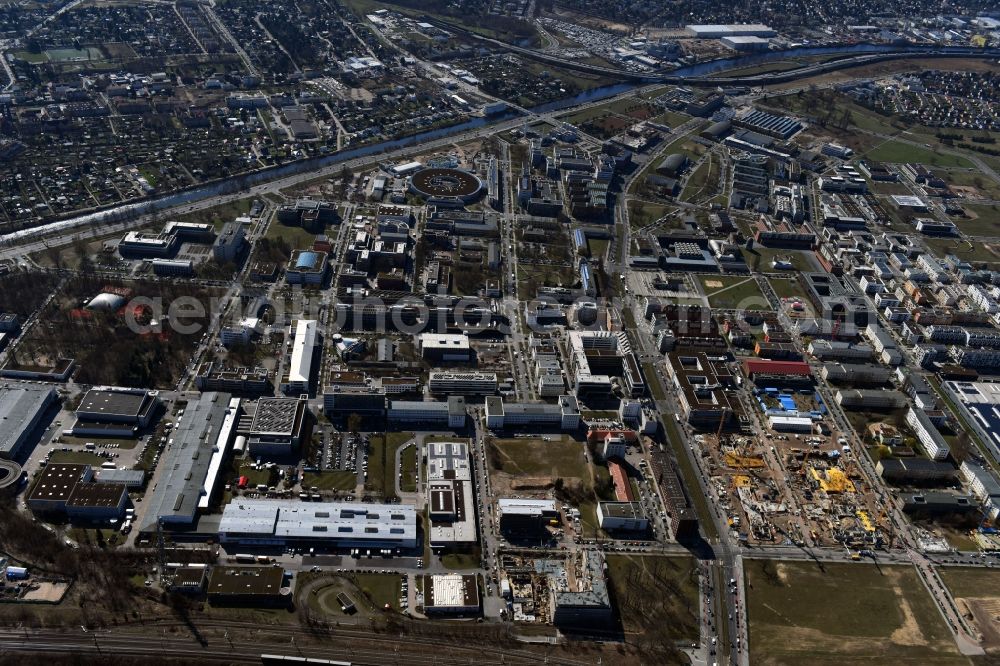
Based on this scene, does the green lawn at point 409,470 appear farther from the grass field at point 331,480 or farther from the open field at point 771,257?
the open field at point 771,257

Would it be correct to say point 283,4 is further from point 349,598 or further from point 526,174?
point 349,598

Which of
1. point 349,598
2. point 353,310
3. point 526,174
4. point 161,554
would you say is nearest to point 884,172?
point 526,174

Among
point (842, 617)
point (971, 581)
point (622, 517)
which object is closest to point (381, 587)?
point (622, 517)

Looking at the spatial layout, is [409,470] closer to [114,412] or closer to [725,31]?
[114,412]

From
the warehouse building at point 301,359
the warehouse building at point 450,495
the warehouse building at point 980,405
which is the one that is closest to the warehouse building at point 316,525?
the warehouse building at point 450,495

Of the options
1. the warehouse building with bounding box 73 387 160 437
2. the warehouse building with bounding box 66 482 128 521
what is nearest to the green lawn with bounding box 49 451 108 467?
the warehouse building with bounding box 73 387 160 437

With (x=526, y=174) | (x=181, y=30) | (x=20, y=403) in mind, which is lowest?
(x=20, y=403)

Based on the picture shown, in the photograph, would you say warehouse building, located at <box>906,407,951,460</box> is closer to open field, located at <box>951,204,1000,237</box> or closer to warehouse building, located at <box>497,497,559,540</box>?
warehouse building, located at <box>497,497,559,540</box>
